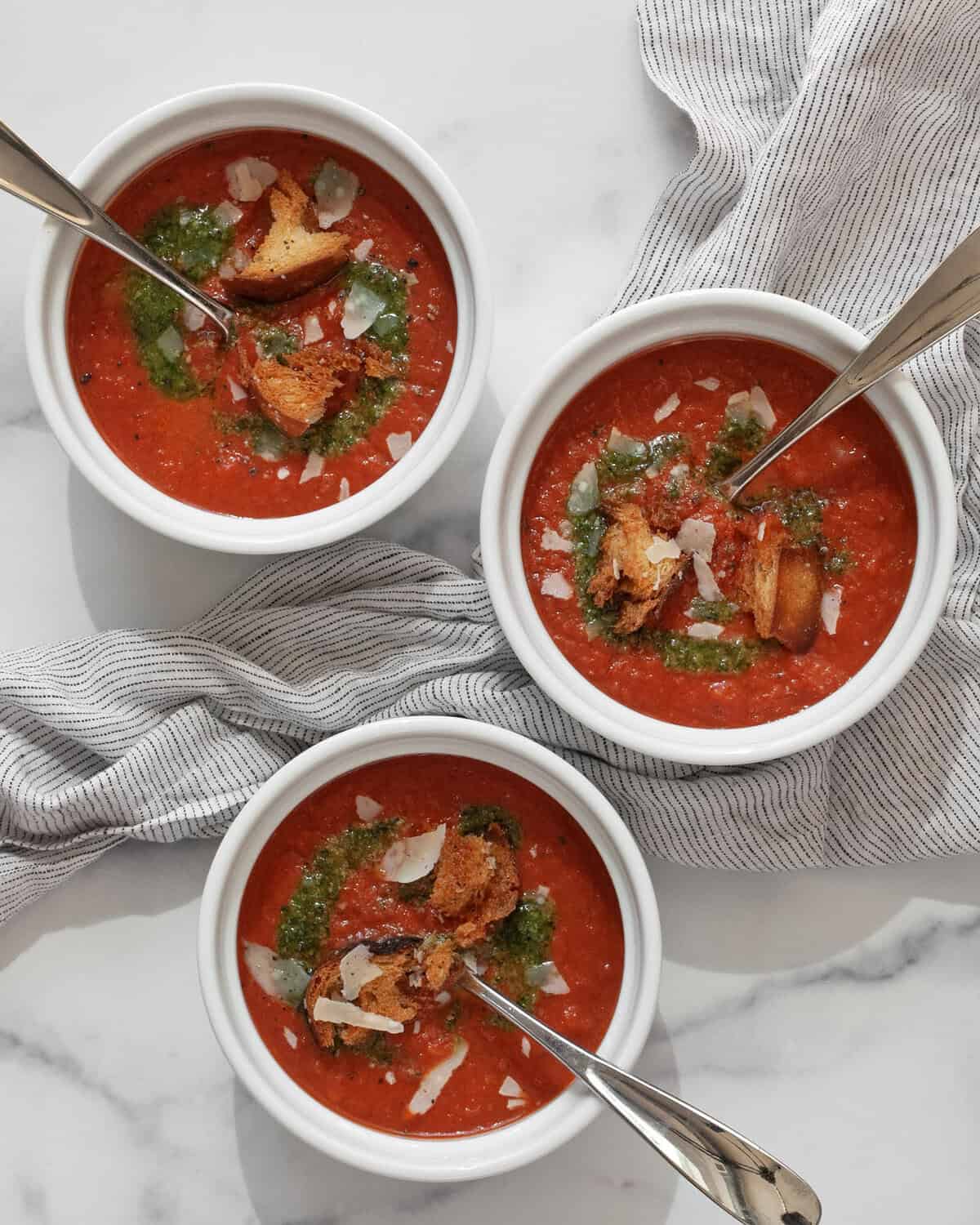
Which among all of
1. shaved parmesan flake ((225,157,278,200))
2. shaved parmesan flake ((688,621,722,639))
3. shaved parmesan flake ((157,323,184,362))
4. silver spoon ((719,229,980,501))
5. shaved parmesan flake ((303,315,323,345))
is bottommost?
shaved parmesan flake ((688,621,722,639))

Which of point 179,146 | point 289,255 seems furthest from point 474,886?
point 179,146

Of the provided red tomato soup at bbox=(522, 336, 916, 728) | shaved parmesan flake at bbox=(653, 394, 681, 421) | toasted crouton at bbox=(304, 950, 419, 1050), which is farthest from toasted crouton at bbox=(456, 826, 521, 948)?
shaved parmesan flake at bbox=(653, 394, 681, 421)

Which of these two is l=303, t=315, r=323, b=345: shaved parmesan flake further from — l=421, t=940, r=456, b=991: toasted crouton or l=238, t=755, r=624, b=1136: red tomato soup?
l=421, t=940, r=456, b=991: toasted crouton

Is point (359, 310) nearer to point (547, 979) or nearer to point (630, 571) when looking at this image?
point (630, 571)

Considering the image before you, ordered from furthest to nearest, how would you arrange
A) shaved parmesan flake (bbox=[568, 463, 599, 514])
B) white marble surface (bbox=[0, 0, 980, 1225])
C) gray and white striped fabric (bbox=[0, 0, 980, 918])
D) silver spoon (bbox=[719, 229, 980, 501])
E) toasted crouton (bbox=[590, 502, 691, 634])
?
1. white marble surface (bbox=[0, 0, 980, 1225])
2. gray and white striped fabric (bbox=[0, 0, 980, 918])
3. shaved parmesan flake (bbox=[568, 463, 599, 514])
4. toasted crouton (bbox=[590, 502, 691, 634])
5. silver spoon (bbox=[719, 229, 980, 501])

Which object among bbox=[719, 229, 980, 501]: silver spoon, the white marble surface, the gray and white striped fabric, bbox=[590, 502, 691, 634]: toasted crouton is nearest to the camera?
bbox=[719, 229, 980, 501]: silver spoon

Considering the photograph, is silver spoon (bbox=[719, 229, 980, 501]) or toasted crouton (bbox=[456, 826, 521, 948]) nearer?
silver spoon (bbox=[719, 229, 980, 501])
